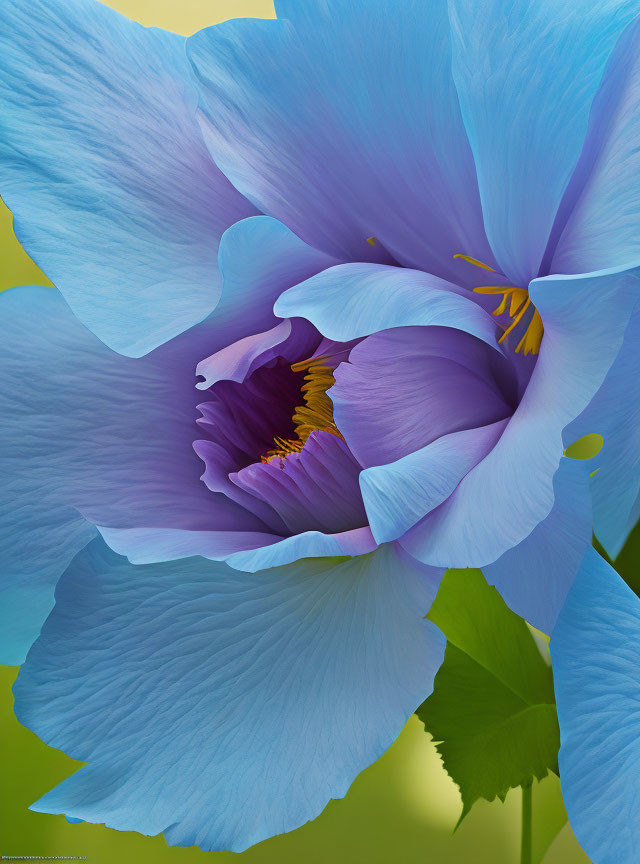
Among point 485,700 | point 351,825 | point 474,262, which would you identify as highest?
point 474,262

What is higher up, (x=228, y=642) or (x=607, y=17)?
(x=607, y=17)

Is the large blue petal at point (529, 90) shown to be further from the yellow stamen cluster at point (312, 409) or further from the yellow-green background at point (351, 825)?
the yellow-green background at point (351, 825)

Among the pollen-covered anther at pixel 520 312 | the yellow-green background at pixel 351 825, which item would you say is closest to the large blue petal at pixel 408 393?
the pollen-covered anther at pixel 520 312

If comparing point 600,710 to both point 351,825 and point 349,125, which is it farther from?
point 351,825

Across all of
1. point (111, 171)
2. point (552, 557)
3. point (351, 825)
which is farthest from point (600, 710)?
point (351, 825)

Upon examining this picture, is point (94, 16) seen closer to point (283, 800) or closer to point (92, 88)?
point (92, 88)

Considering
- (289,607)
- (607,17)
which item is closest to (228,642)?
(289,607)
